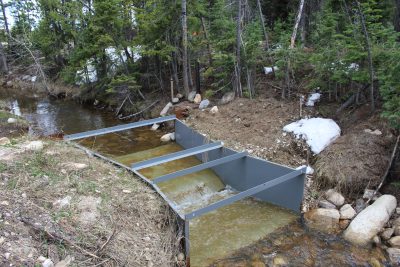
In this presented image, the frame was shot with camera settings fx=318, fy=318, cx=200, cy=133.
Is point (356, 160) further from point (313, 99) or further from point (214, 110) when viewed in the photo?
point (214, 110)

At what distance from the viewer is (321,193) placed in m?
5.61

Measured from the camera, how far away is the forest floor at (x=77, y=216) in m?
3.38

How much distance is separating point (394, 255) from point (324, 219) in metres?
1.05

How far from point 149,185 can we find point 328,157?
11.1 feet

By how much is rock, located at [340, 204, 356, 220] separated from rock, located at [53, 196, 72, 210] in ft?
13.6

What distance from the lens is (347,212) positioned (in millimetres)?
5133

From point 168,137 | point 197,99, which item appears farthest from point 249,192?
point 197,99

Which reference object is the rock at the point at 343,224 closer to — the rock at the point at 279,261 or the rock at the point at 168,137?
the rock at the point at 279,261

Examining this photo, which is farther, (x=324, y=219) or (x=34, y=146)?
(x=34, y=146)

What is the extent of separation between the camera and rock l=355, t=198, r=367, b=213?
5196mm

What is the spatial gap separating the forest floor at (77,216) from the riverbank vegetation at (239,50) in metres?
4.01

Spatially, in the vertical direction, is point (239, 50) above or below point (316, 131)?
above

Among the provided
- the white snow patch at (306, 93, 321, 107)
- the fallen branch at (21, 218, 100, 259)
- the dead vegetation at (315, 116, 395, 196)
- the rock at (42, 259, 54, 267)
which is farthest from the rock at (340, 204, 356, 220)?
the rock at (42, 259, 54, 267)

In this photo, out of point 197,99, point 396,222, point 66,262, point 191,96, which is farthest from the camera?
point 191,96
